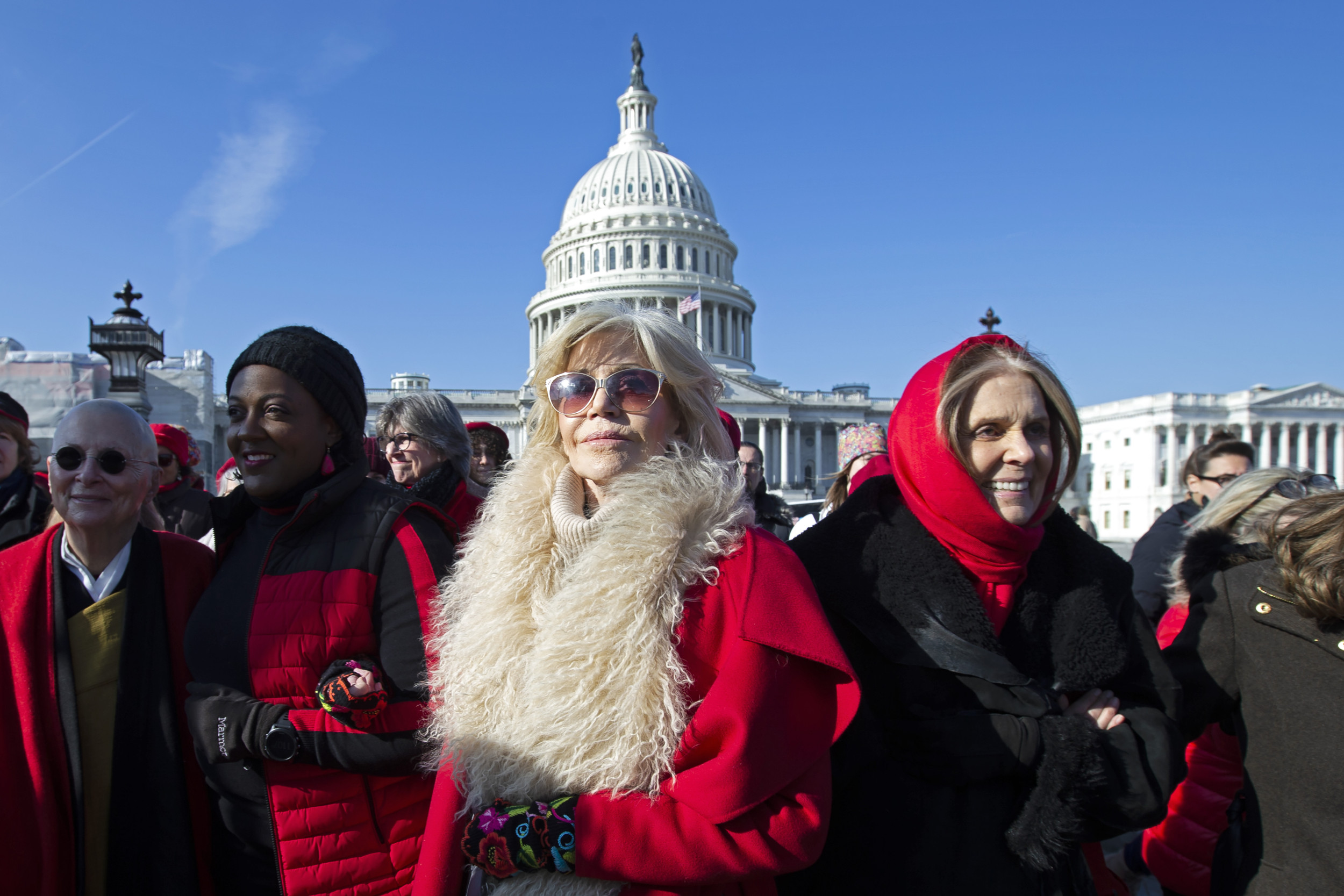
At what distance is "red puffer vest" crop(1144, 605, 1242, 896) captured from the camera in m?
2.80

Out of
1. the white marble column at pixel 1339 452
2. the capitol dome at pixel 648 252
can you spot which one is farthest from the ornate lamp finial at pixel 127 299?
the white marble column at pixel 1339 452

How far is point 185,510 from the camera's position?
5.11 metres

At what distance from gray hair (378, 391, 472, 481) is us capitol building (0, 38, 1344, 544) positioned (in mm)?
49138

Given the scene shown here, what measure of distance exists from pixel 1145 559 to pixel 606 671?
4.14m

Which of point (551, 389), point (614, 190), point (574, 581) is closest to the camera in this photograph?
point (574, 581)

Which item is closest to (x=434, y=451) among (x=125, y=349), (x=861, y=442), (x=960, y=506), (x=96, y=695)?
(x=96, y=695)

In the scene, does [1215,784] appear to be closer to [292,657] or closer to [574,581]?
[574,581]

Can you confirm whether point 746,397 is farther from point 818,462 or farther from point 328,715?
point 328,715

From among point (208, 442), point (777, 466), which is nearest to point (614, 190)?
point (777, 466)

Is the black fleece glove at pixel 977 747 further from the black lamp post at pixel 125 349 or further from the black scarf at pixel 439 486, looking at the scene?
the black lamp post at pixel 125 349

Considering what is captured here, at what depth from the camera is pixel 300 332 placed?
2.60 meters

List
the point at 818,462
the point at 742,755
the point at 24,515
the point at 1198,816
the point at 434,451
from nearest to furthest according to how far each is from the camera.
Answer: the point at 742,755, the point at 1198,816, the point at 24,515, the point at 434,451, the point at 818,462

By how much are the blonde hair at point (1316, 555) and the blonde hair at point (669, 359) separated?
1.57 metres

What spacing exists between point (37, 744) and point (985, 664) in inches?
111
